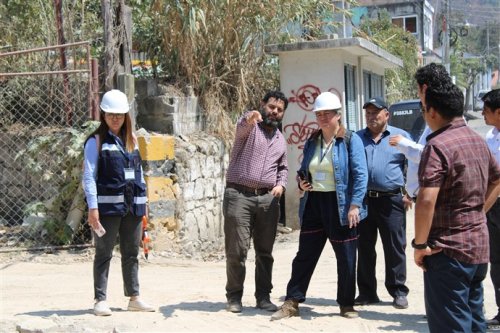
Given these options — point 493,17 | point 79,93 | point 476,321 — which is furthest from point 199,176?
point 493,17

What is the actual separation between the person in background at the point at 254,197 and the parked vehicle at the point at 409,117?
12.5m

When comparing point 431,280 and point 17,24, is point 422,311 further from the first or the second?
point 17,24

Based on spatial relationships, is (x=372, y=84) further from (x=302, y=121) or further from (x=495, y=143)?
(x=495, y=143)

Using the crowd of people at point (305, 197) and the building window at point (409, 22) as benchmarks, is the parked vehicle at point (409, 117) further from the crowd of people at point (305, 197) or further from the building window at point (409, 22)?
the building window at point (409, 22)

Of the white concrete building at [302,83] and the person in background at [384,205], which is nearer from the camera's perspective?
the person in background at [384,205]

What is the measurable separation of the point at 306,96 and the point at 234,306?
21.1 ft

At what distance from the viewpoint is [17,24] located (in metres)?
11.6

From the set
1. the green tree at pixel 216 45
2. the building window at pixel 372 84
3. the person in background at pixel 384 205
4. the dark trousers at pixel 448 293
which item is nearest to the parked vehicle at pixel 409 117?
the building window at pixel 372 84

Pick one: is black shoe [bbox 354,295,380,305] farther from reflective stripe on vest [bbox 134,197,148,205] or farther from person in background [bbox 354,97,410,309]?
reflective stripe on vest [bbox 134,197,148,205]

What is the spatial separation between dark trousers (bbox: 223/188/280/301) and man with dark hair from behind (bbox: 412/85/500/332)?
7.85 ft

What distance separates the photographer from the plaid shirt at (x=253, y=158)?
640 cm

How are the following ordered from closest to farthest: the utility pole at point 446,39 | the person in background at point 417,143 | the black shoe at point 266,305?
the person in background at point 417,143
the black shoe at point 266,305
the utility pole at point 446,39

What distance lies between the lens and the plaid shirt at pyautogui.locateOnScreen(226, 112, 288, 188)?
6402 millimetres

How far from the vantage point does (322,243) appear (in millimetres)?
6410
